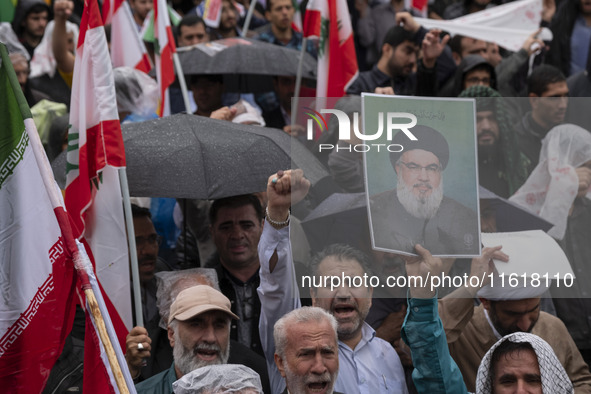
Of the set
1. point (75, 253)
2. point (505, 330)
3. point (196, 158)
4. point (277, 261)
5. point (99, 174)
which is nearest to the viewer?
point (75, 253)

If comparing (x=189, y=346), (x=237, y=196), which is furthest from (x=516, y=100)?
(x=189, y=346)

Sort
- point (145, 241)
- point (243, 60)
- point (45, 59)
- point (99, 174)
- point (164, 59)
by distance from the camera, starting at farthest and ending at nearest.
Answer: point (45, 59), point (243, 60), point (164, 59), point (145, 241), point (99, 174)

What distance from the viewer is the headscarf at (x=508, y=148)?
576cm

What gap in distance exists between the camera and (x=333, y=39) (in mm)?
8078

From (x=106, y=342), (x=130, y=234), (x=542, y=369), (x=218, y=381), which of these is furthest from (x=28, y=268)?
(x=542, y=369)

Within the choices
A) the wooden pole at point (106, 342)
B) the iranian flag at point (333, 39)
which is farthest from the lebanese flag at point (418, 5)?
the wooden pole at point (106, 342)

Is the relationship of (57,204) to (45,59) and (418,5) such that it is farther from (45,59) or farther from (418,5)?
(418,5)

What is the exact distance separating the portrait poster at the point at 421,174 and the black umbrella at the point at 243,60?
344 cm

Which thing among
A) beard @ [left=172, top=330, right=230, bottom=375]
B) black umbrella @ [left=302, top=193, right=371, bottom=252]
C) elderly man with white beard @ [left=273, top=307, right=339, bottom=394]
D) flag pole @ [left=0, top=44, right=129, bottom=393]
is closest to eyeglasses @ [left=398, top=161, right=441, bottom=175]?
black umbrella @ [left=302, top=193, right=371, bottom=252]

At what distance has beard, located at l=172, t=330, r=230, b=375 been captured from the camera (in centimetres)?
541

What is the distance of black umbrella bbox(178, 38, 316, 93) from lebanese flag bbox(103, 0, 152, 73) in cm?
36

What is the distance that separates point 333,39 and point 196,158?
1.98 meters

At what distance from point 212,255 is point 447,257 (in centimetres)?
202

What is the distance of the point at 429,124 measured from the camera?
5363mm
